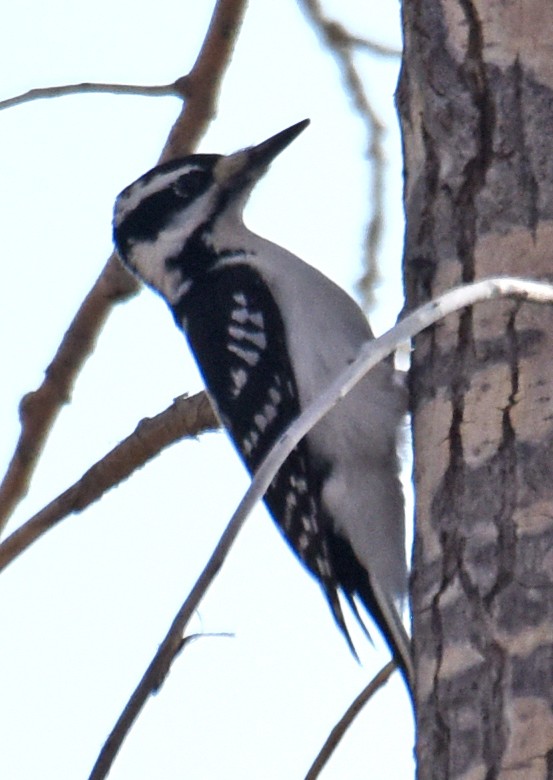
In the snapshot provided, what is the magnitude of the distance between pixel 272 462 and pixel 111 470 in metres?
2.03

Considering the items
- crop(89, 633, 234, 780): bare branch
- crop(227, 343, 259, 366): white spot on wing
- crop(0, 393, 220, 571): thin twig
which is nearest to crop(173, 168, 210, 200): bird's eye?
crop(227, 343, 259, 366): white spot on wing

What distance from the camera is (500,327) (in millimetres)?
2570

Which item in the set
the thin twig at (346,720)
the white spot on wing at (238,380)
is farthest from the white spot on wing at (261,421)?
the thin twig at (346,720)

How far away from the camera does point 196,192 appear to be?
4.40 meters

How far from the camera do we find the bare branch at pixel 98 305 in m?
3.99

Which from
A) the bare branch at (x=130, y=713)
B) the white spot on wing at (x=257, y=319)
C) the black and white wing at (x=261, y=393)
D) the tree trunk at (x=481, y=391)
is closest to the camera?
the bare branch at (x=130, y=713)

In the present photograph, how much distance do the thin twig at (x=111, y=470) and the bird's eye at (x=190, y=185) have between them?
31.1 inches

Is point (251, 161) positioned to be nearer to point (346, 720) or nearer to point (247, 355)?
point (247, 355)

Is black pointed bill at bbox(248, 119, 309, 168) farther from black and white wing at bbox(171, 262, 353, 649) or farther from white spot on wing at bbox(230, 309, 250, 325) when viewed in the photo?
white spot on wing at bbox(230, 309, 250, 325)

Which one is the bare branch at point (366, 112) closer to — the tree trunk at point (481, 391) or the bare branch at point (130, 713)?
the tree trunk at point (481, 391)

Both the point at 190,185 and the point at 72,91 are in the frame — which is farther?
the point at 190,185

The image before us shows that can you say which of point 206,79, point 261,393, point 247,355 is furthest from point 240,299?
point 206,79

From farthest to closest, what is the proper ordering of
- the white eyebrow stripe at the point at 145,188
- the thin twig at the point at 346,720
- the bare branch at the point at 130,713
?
the white eyebrow stripe at the point at 145,188 → the thin twig at the point at 346,720 → the bare branch at the point at 130,713

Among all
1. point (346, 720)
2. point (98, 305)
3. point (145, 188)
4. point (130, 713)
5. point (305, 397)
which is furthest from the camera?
point (145, 188)
